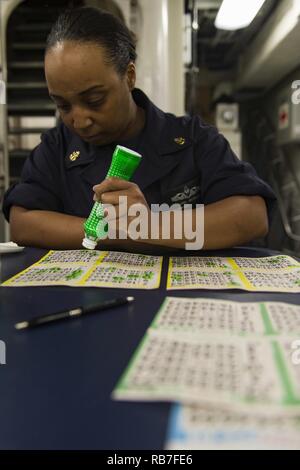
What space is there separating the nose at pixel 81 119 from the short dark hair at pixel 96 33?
122 millimetres

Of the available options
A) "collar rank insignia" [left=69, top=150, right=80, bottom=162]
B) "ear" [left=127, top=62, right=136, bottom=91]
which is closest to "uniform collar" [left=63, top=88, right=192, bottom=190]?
"collar rank insignia" [left=69, top=150, right=80, bottom=162]

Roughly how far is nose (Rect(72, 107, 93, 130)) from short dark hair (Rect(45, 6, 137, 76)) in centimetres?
12

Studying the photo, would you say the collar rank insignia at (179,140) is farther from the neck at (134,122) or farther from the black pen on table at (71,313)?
the black pen on table at (71,313)

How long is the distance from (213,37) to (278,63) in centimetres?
80

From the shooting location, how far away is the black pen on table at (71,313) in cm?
49

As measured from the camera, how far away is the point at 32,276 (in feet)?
2.42

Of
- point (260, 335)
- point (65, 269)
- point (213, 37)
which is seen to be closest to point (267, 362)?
point (260, 335)

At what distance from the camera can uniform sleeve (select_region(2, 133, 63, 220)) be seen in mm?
1056

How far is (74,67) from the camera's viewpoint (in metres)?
0.84

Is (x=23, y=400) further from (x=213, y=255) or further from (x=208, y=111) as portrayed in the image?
(x=208, y=111)

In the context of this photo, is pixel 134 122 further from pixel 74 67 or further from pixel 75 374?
pixel 75 374

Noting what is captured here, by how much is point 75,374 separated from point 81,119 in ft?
2.12

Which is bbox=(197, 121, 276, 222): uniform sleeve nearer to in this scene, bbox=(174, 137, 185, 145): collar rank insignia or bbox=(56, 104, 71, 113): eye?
bbox=(174, 137, 185, 145): collar rank insignia

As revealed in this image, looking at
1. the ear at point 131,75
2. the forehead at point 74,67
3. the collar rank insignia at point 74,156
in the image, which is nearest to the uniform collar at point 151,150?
the collar rank insignia at point 74,156
